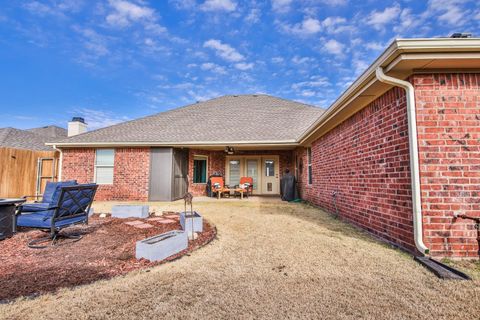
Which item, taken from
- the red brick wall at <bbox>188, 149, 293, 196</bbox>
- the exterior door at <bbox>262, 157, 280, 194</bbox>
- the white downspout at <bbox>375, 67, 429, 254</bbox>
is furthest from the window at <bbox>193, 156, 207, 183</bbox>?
the white downspout at <bbox>375, 67, 429, 254</bbox>

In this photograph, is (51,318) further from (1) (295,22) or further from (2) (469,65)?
(1) (295,22)

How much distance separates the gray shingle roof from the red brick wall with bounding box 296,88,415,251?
3.95 meters

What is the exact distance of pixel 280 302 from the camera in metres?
1.82

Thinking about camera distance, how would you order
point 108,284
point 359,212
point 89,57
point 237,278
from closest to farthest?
point 108,284 → point 237,278 → point 359,212 → point 89,57

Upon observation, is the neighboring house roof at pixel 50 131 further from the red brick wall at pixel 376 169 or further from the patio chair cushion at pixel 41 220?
the red brick wall at pixel 376 169

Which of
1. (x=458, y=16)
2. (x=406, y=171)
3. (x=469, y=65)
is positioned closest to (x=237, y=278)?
(x=406, y=171)

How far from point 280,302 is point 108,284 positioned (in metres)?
1.64

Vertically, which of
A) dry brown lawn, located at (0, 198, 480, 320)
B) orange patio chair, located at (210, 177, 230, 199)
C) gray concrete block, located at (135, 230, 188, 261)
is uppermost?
orange patio chair, located at (210, 177, 230, 199)

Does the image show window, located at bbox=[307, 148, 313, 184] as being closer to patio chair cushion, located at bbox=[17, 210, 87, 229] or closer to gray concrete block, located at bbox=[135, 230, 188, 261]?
gray concrete block, located at bbox=[135, 230, 188, 261]

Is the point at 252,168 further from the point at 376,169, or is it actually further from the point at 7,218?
the point at 7,218

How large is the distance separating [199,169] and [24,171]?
736 centimetres

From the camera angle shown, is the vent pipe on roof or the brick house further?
the vent pipe on roof

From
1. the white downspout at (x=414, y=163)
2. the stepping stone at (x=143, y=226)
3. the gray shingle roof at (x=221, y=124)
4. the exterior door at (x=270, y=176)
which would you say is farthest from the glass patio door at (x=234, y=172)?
the white downspout at (x=414, y=163)

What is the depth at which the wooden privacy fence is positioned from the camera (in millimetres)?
8703
